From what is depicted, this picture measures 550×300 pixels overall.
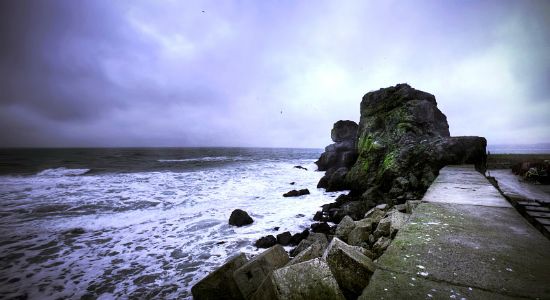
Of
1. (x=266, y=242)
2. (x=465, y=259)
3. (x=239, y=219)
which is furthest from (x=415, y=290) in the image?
(x=239, y=219)

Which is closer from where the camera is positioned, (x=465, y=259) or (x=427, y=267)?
(x=427, y=267)

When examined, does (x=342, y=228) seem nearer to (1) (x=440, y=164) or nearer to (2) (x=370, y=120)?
(1) (x=440, y=164)

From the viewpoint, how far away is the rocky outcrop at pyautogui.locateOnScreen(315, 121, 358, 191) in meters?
15.7

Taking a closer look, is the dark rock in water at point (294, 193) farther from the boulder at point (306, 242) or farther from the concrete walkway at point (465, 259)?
the concrete walkway at point (465, 259)

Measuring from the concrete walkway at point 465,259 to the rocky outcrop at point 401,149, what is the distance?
5.39 m

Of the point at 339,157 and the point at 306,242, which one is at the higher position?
the point at 339,157

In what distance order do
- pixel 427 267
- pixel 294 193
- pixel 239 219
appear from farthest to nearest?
pixel 294 193, pixel 239 219, pixel 427 267

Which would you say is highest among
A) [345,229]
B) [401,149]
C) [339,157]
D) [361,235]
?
[401,149]

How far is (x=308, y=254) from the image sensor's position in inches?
144

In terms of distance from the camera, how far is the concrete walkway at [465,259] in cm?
181

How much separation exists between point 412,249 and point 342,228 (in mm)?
3555

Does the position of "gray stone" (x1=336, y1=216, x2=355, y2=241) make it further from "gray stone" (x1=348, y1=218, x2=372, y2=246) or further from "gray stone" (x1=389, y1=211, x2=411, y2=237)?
"gray stone" (x1=389, y1=211, x2=411, y2=237)

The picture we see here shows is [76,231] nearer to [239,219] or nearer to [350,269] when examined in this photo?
[239,219]

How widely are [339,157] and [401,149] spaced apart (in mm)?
15830
